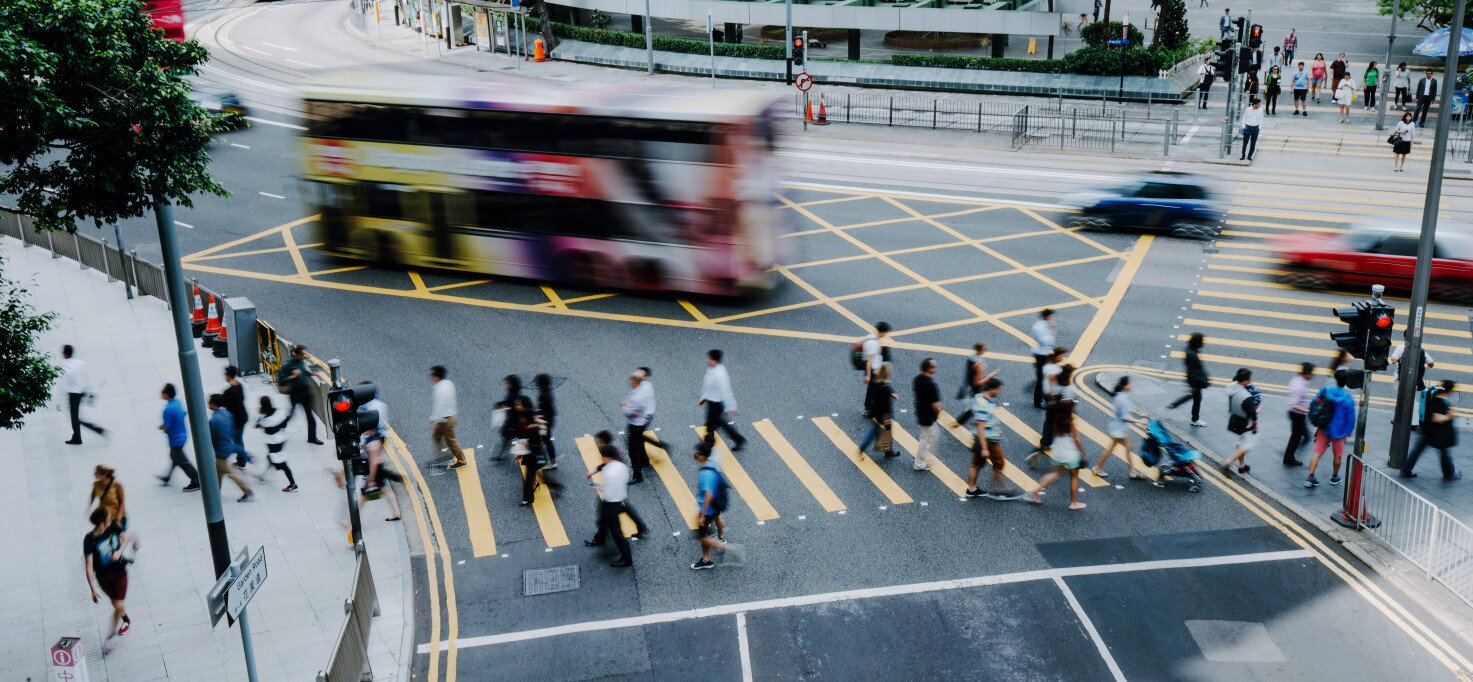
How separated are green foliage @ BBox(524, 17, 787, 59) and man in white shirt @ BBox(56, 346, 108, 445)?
32.7 meters

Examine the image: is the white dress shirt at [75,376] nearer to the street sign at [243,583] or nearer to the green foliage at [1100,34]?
the street sign at [243,583]

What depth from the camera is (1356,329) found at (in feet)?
48.3

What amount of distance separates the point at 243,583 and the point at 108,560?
3393mm

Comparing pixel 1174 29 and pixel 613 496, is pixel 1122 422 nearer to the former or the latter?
pixel 613 496

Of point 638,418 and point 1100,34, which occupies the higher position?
point 1100,34

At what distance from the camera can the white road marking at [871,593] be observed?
1245 centimetres

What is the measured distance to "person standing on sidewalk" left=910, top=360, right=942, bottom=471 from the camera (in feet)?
49.9

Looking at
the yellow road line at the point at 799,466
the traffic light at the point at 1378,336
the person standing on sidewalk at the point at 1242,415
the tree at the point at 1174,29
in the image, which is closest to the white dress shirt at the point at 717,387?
the yellow road line at the point at 799,466

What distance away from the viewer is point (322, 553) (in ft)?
46.5

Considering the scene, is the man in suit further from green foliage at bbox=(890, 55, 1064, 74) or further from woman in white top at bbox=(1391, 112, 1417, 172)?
green foliage at bbox=(890, 55, 1064, 74)

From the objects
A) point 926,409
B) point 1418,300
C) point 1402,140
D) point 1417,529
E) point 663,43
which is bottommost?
point 1417,529

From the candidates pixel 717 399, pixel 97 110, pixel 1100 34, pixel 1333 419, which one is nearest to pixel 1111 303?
pixel 1333 419

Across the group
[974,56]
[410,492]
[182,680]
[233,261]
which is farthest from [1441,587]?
[974,56]

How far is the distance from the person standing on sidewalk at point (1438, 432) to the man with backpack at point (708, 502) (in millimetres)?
8888
